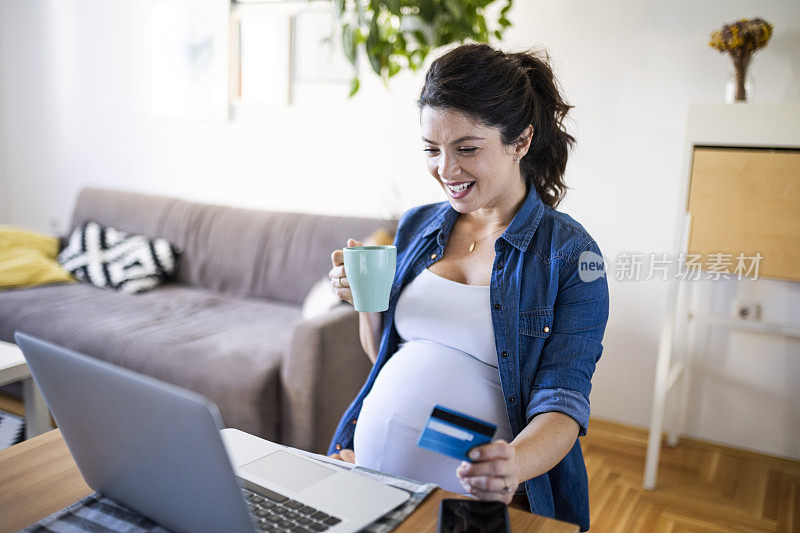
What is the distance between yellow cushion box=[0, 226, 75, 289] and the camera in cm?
296

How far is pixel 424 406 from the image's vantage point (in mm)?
1081

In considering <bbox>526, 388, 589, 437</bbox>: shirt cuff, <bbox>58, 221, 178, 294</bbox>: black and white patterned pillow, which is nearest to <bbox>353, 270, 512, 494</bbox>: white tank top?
<bbox>526, 388, 589, 437</bbox>: shirt cuff

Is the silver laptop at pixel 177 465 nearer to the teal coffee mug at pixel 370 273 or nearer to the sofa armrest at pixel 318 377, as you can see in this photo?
the teal coffee mug at pixel 370 273

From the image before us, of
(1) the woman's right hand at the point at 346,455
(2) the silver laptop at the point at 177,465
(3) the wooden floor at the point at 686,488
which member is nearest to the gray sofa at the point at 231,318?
(3) the wooden floor at the point at 686,488

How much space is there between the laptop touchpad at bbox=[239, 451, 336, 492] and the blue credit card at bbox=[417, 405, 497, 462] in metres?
0.20

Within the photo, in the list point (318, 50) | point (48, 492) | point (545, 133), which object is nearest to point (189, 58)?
point (318, 50)

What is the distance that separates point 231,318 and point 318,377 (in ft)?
2.51

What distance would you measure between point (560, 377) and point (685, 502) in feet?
4.83

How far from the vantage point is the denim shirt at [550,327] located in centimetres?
102

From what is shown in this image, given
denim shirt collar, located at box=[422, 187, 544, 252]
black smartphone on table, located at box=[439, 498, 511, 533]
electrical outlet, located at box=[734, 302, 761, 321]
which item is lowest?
electrical outlet, located at box=[734, 302, 761, 321]

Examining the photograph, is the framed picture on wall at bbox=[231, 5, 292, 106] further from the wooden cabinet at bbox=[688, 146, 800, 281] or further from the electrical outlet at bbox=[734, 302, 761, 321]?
the electrical outlet at bbox=[734, 302, 761, 321]

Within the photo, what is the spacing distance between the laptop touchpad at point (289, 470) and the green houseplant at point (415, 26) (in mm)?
1818

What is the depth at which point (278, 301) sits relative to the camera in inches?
116

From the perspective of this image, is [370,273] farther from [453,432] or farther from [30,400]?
[30,400]
